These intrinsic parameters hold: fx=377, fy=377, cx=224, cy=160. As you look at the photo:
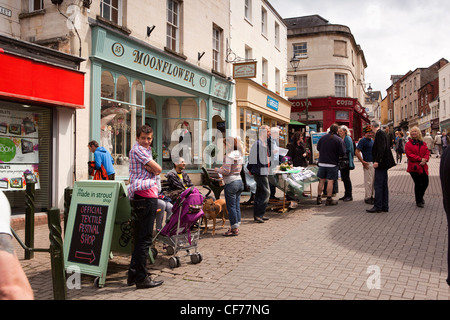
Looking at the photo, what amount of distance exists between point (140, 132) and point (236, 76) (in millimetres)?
12975

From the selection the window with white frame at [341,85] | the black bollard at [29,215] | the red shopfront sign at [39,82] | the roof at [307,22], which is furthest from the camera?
the roof at [307,22]

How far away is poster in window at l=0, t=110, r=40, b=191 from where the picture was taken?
7973mm

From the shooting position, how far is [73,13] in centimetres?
926

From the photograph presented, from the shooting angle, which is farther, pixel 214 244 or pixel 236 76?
pixel 236 76

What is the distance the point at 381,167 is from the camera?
345 inches

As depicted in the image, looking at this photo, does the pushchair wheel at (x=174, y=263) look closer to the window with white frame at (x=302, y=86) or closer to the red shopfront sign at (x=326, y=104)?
the red shopfront sign at (x=326, y=104)

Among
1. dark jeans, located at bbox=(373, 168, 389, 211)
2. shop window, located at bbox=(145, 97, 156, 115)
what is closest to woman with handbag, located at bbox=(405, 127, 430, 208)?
dark jeans, located at bbox=(373, 168, 389, 211)

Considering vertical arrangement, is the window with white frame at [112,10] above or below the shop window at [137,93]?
above

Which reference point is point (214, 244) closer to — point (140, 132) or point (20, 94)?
point (140, 132)

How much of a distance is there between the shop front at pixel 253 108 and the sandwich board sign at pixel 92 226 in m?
13.9

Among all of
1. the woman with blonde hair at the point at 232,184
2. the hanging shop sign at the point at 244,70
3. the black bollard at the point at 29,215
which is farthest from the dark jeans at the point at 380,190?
the hanging shop sign at the point at 244,70

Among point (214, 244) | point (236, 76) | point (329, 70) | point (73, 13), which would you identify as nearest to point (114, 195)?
point (214, 244)

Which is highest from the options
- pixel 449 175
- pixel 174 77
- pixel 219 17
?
pixel 219 17

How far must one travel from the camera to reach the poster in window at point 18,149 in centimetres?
797
